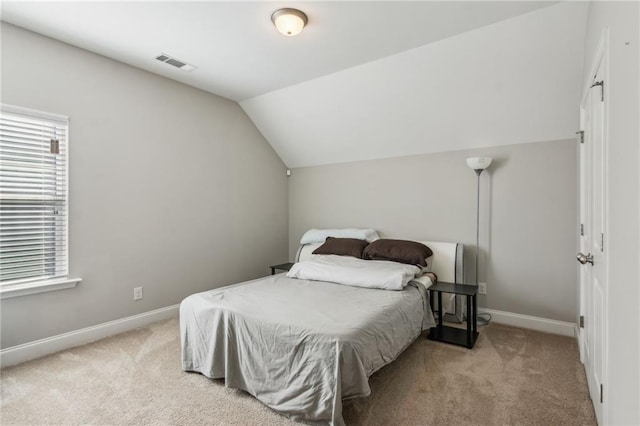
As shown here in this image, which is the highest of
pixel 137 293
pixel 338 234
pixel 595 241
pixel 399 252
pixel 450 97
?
pixel 450 97

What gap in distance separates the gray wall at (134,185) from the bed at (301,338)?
3.86 feet

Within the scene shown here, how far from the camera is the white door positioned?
1.51 meters

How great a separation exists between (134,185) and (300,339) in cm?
240

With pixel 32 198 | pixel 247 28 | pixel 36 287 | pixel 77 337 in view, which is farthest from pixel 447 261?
pixel 32 198

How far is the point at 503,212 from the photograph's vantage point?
3.25 metres

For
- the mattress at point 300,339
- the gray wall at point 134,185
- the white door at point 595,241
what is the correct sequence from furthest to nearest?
the gray wall at point 134,185 < the mattress at point 300,339 < the white door at point 595,241

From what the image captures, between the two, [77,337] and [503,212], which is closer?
[77,337]

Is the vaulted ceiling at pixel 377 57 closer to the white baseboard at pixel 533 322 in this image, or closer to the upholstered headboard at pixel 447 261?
the upholstered headboard at pixel 447 261

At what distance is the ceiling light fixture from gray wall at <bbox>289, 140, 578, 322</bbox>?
2.08 meters

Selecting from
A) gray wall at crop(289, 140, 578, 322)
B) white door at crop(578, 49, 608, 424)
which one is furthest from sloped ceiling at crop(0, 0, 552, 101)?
gray wall at crop(289, 140, 578, 322)

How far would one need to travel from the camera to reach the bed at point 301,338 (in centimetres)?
167

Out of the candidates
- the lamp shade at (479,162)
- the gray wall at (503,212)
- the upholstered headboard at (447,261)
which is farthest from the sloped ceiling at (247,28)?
the upholstered headboard at (447,261)

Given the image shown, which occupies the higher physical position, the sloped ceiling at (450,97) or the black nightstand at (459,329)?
the sloped ceiling at (450,97)

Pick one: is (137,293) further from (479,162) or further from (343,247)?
(479,162)
